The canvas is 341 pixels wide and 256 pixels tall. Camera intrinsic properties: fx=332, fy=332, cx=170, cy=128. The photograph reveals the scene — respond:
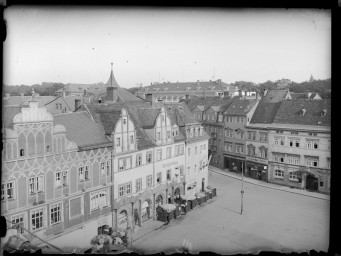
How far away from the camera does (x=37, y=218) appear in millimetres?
4832

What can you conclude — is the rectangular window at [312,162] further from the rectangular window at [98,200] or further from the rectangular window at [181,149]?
the rectangular window at [98,200]

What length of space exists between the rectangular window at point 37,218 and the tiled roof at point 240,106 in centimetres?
439

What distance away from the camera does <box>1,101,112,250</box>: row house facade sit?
4.50m

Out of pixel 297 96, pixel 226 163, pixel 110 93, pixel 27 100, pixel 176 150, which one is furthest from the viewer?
pixel 176 150

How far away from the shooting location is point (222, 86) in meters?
6.07

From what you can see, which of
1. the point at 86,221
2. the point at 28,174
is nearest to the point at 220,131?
the point at 86,221

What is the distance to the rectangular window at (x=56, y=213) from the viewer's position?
5.11m

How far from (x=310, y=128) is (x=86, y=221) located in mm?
4468

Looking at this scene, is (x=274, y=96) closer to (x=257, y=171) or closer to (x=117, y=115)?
(x=257, y=171)

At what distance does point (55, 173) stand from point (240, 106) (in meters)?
4.27

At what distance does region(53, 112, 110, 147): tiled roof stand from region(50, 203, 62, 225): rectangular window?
1.02 m

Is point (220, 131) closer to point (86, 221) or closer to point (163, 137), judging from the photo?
point (163, 137)

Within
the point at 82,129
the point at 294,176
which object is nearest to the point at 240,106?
the point at 294,176

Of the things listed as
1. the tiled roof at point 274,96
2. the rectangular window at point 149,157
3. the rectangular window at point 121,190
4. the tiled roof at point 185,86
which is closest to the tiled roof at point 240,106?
the tiled roof at point 274,96
